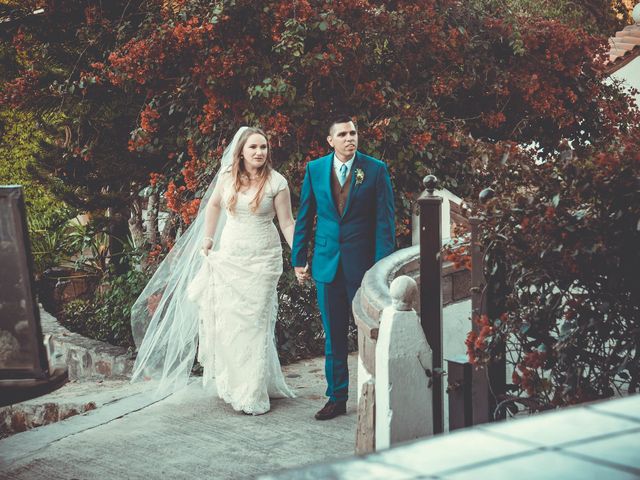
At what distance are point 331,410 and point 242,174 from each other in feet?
5.83

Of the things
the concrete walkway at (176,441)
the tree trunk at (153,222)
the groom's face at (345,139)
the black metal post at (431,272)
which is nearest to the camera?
the black metal post at (431,272)

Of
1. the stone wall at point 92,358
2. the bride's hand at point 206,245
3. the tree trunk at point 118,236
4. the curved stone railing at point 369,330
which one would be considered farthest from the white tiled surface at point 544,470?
the tree trunk at point 118,236

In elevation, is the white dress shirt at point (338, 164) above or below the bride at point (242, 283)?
above

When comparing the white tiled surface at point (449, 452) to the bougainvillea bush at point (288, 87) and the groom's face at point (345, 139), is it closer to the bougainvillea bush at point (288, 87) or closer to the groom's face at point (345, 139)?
the groom's face at point (345, 139)

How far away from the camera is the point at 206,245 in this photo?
22.1 feet

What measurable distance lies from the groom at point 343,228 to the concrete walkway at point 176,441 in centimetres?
42

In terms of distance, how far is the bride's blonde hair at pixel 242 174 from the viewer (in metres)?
6.43

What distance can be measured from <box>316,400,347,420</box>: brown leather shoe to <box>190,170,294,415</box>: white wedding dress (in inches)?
19.8

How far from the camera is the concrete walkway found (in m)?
5.14

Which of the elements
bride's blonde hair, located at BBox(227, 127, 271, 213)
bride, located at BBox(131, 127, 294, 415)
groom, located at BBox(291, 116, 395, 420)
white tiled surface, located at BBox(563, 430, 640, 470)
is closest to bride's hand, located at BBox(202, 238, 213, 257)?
bride, located at BBox(131, 127, 294, 415)

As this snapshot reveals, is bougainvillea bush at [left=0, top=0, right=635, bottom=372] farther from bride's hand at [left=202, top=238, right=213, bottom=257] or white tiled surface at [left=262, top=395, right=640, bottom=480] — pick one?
white tiled surface at [left=262, top=395, right=640, bottom=480]

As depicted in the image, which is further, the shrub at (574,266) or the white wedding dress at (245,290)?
the white wedding dress at (245,290)

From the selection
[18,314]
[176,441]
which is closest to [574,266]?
[18,314]

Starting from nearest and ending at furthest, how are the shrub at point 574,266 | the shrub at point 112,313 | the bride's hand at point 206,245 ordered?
the shrub at point 574,266 < the bride's hand at point 206,245 < the shrub at point 112,313
